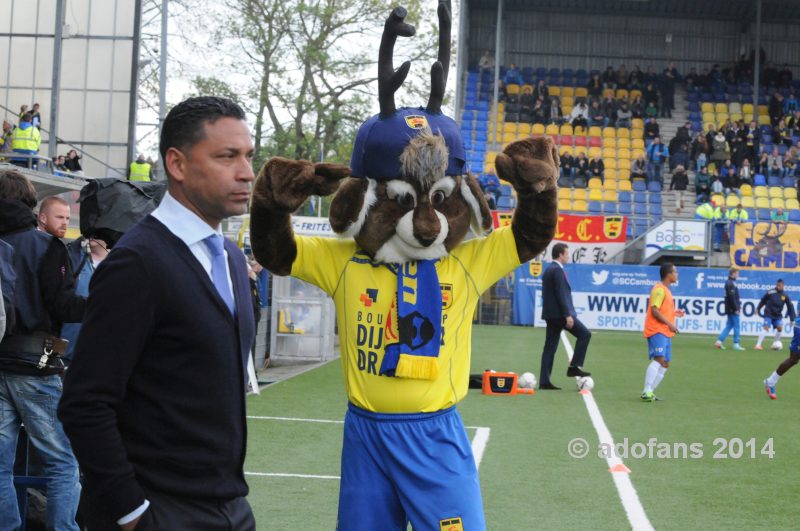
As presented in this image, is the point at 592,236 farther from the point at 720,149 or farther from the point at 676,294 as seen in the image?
the point at 720,149

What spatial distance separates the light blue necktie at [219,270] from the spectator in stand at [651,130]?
3539cm

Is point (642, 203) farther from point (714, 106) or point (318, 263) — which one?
point (318, 263)

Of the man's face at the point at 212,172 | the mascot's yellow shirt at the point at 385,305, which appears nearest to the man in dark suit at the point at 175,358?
the man's face at the point at 212,172

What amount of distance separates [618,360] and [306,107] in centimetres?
2766

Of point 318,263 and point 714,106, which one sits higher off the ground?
point 714,106

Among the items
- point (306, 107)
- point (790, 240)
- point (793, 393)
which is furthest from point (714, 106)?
point (793, 393)

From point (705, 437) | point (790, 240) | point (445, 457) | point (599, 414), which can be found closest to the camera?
point (445, 457)

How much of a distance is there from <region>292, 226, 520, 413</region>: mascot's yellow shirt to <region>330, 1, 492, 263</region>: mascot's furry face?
79 mm

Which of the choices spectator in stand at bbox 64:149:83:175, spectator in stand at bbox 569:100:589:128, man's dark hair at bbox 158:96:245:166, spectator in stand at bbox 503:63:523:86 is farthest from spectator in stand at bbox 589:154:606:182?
man's dark hair at bbox 158:96:245:166

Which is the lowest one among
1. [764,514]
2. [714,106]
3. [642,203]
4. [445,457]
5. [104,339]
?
[764,514]

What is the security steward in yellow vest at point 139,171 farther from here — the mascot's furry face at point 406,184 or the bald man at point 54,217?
the mascot's furry face at point 406,184

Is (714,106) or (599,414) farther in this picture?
(714,106)

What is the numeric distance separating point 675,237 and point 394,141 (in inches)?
1072

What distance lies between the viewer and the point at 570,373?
15.2 metres
